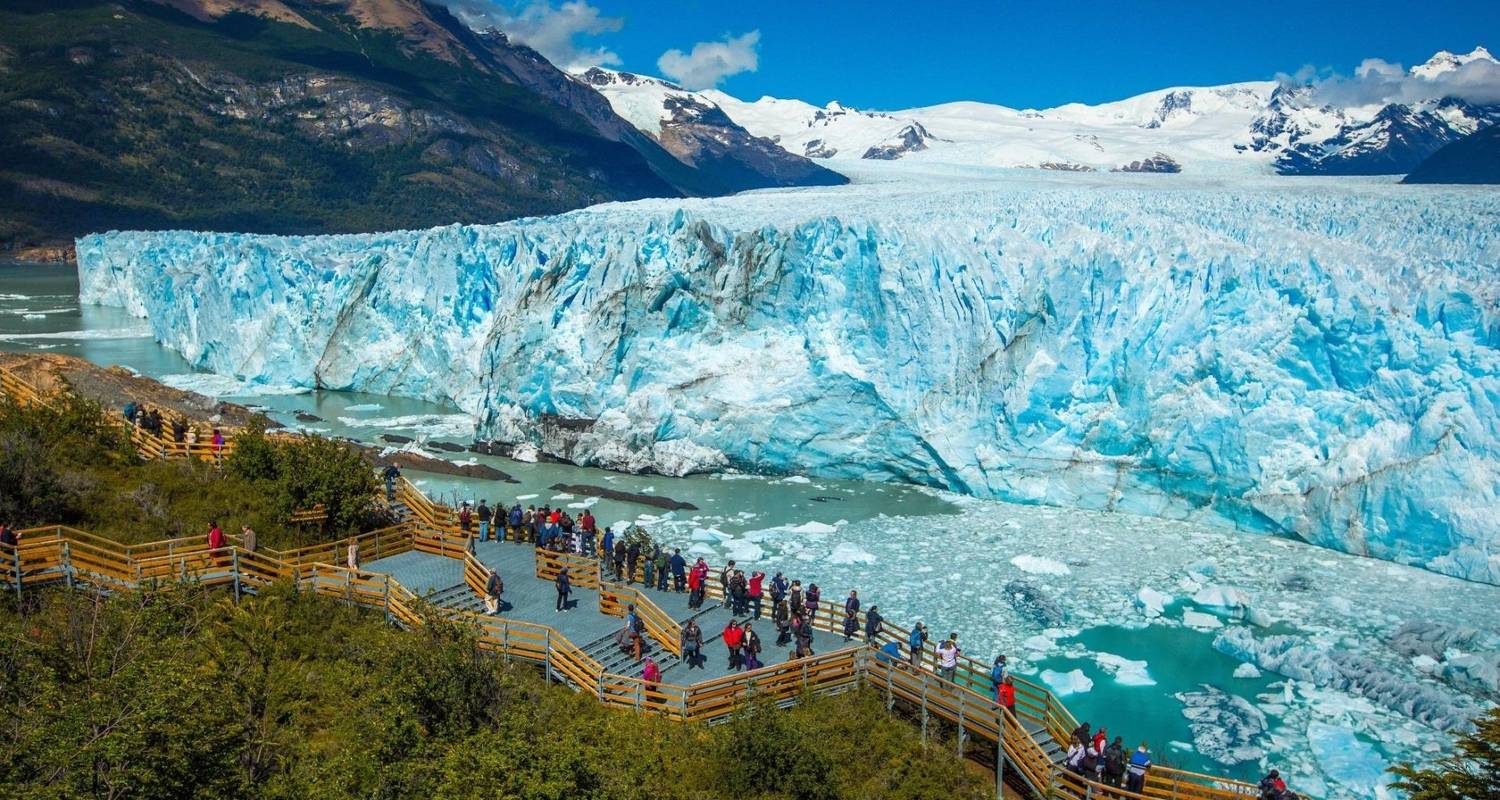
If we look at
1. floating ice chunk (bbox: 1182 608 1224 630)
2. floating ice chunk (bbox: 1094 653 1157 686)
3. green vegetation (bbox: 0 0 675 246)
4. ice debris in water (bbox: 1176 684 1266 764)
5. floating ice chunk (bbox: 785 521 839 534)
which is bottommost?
ice debris in water (bbox: 1176 684 1266 764)

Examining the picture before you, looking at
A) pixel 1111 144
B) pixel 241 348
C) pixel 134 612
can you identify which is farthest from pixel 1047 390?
pixel 1111 144

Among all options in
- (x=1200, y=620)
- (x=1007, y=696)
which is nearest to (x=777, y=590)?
(x=1007, y=696)

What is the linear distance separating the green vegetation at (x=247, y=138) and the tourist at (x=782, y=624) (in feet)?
238

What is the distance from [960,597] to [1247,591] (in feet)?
12.7

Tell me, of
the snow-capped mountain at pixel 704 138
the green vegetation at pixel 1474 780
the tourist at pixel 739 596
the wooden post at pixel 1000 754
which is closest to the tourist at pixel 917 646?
the wooden post at pixel 1000 754

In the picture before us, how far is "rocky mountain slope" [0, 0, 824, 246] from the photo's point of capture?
7306cm

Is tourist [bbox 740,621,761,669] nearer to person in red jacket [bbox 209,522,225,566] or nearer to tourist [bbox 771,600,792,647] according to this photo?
tourist [bbox 771,600,792,647]

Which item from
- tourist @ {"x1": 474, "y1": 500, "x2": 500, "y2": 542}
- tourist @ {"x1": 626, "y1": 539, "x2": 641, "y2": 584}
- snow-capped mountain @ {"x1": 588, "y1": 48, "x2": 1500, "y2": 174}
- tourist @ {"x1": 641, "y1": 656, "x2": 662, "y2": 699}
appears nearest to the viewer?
tourist @ {"x1": 641, "y1": 656, "x2": 662, "y2": 699}

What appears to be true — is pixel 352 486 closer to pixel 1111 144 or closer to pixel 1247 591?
pixel 1247 591

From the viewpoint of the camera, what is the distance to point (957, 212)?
75.6 feet

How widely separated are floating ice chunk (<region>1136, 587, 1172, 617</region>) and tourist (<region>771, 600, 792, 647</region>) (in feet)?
18.4

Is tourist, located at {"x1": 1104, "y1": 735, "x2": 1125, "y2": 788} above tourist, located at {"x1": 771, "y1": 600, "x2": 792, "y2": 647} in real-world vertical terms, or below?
below

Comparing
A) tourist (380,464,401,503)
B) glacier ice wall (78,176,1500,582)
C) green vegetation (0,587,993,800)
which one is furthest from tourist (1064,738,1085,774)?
glacier ice wall (78,176,1500,582)

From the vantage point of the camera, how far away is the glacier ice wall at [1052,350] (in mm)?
15336
